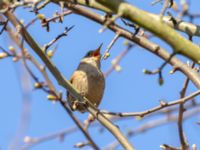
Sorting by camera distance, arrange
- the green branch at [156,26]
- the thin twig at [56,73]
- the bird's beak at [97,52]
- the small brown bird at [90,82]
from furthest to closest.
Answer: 1. the bird's beak at [97,52]
2. the small brown bird at [90,82]
3. the thin twig at [56,73]
4. the green branch at [156,26]

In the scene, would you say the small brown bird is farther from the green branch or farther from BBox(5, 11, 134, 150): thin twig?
the green branch

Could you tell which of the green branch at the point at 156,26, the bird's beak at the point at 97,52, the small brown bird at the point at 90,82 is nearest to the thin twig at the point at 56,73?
the green branch at the point at 156,26

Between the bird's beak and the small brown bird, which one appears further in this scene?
the bird's beak

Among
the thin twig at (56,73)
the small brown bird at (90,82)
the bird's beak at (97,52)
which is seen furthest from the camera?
the bird's beak at (97,52)

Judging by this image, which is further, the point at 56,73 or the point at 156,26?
the point at 56,73

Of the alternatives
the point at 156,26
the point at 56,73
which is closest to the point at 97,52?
the point at 56,73

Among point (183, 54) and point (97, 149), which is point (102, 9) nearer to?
point (183, 54)

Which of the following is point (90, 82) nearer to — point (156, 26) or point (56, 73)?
point (56, 73)

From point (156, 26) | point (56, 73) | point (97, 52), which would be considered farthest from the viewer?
point (97, 52)

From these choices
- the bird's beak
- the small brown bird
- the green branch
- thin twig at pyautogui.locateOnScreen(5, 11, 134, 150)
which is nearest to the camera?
the green branch

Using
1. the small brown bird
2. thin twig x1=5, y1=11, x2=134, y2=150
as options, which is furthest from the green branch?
the small brown bird

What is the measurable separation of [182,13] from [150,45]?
1101mm

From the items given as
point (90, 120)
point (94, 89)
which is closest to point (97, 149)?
point (90, 120)

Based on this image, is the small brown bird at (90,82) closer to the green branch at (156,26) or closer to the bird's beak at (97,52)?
the bird's beak at (97,52)
